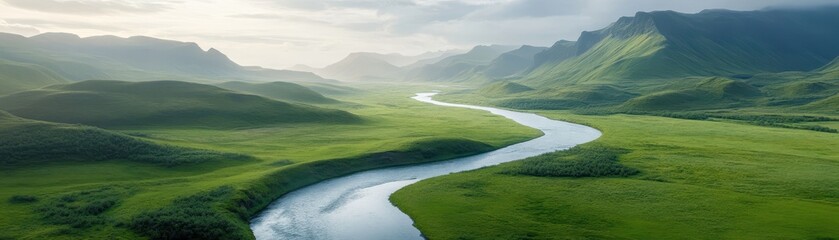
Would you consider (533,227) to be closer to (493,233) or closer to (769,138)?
(493,233)

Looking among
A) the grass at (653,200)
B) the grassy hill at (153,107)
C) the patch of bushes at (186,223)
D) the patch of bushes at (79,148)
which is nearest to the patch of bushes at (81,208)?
the patch of bushes at (186,223)

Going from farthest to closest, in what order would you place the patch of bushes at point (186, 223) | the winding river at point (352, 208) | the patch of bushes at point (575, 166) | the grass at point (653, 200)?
1. the patch of bushes at point (575, 166)
2. the winding river at point (352, 208)
3. the grass at point (653, 200)
4. the patch of bushes at point (186, 223)

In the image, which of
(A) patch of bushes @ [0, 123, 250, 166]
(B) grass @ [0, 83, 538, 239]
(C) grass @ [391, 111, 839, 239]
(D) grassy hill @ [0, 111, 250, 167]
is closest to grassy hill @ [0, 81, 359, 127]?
(B) grass @ [0, 83, 538, 239]

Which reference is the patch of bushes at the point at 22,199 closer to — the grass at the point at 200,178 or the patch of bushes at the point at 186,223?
the grass at the point at 200,178

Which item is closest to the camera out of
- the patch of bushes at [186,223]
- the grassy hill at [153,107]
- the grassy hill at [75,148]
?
the patch of bushes at [186,223]

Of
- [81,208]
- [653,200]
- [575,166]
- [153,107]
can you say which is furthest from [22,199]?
[153,107]

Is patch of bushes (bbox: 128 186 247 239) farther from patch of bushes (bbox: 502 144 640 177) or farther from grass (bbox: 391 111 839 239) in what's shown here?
patch of bushes (bbox: 502 144 640 177)

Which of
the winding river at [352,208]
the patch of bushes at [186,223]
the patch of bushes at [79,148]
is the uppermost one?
the patch of bushes at [79,148]
